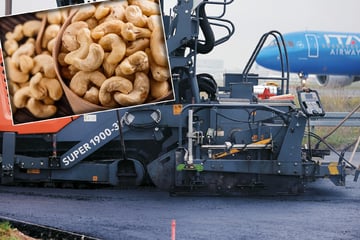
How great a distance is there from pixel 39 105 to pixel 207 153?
4226 millimetres

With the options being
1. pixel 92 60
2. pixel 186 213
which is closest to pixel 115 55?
pixel 92 60

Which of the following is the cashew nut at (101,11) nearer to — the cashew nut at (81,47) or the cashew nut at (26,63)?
the cashew nut at (81,47)

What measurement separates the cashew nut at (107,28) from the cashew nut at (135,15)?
82 millimetres

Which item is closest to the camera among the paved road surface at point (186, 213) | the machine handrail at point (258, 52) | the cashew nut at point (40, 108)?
the cashew nut at point (40, 108)

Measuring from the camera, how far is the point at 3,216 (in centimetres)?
777

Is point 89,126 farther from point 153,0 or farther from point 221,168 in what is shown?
point 153,0

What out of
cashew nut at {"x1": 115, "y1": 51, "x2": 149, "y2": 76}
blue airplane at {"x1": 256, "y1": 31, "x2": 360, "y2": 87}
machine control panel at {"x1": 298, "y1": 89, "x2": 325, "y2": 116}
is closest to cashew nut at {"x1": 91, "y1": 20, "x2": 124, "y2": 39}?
cashew nut at {"x1": 115, "y1": 51, "x2": 149, "y2": 76}

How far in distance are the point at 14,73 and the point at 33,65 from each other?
A: 0.48 ft

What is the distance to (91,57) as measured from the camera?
5.36 meters

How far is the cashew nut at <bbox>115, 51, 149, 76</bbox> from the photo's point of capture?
5.38 meters

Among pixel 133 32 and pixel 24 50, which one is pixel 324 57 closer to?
pixel 133 32

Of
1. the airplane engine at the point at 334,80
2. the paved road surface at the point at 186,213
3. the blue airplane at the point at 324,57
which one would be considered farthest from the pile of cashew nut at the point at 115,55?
the airplane engine at the point at 334,80

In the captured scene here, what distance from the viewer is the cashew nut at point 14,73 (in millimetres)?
5238

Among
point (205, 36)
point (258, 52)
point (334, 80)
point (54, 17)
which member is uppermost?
point (334, 80)
